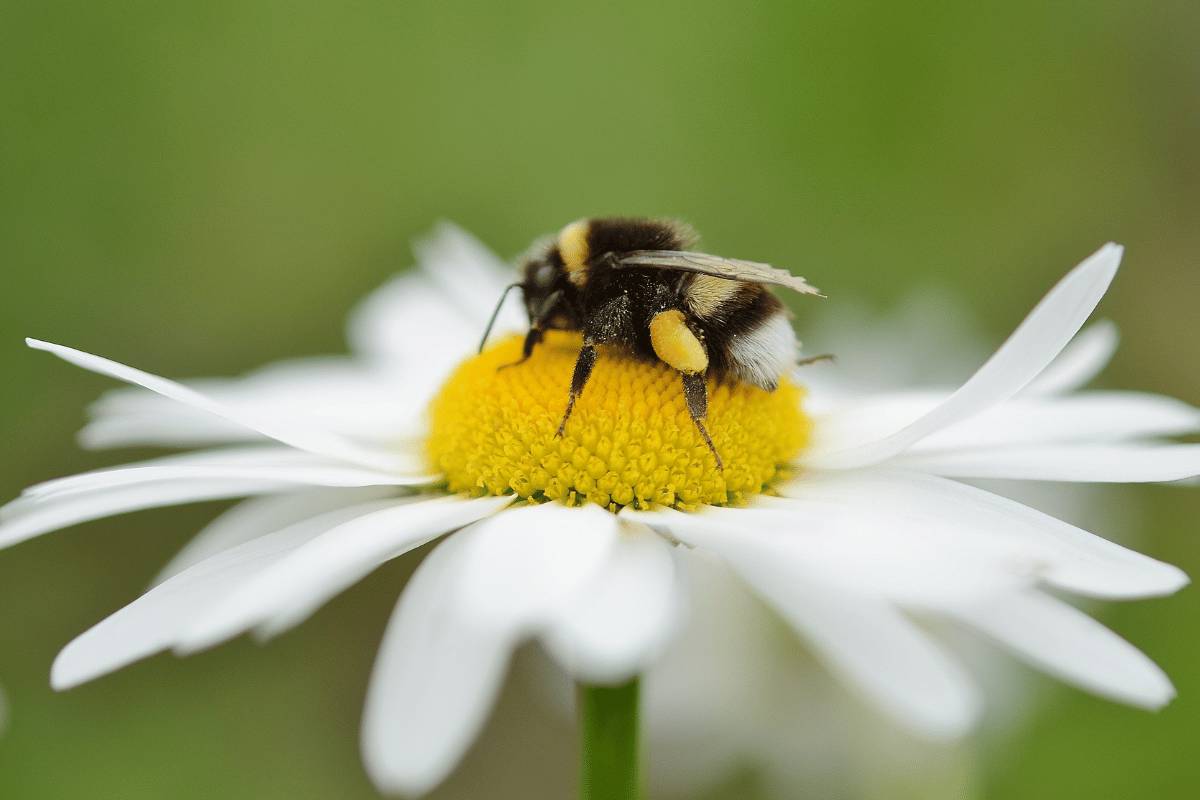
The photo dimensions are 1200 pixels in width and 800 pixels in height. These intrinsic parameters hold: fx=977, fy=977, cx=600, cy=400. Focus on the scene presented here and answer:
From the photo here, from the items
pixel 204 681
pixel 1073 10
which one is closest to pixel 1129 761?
pixel 204 681

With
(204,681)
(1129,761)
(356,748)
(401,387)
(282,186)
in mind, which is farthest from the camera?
(282,186)

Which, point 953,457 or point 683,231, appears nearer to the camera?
point 953,457

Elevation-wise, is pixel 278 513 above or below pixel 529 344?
below

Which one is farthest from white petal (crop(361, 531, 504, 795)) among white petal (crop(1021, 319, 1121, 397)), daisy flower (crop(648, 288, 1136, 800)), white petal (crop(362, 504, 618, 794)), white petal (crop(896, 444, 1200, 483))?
daisy flower (crop(648, 288, 1136, 800))

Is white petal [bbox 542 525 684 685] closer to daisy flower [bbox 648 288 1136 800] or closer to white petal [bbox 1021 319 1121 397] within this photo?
white petal [bbox 1021 319 1121 397]

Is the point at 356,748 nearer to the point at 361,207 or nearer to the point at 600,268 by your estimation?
the point at 361,207

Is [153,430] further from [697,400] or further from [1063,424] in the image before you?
[1063,424]

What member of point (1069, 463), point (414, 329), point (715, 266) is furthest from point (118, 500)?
point (1069, 463)

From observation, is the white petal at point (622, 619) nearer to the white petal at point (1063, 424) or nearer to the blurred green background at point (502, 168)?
the white petal at point (1063, 424)
